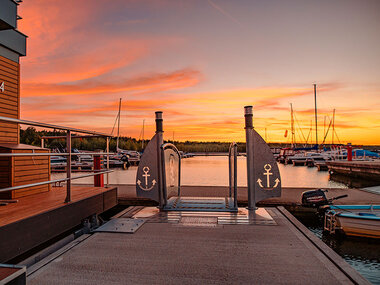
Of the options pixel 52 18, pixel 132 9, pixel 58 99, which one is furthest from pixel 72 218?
pixel 58 99

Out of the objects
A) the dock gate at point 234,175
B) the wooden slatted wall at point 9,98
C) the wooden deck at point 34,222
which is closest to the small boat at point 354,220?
the dock gate at point 234,175

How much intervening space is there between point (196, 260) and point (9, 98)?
6089mm

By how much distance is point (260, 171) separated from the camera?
17.6ft

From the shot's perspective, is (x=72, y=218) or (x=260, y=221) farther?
(x=260, y=221)

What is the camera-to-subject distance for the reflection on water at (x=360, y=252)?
555 centimetres

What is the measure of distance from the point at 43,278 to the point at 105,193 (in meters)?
Answer: 2.86

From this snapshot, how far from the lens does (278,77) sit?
17.2 metres

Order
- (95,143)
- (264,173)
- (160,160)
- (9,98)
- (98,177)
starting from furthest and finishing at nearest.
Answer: (95,143)
(98,177)
(9,98)
(160,160)
(264,173)

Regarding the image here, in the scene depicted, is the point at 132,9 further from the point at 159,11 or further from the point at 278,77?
the point at 278,77

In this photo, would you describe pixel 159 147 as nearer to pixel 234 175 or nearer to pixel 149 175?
pixel 149 175

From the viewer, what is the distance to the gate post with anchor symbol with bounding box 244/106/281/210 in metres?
5.34

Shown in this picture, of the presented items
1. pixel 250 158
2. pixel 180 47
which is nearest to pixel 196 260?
pixel 250 158

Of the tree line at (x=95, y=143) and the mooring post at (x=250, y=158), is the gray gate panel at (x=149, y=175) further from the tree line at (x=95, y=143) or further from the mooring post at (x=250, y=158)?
the tree line at (x=95, y=143)

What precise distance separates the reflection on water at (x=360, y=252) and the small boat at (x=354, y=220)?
212 mm
